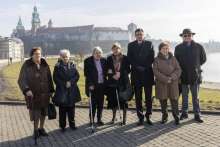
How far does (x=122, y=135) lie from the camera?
28.2 feet

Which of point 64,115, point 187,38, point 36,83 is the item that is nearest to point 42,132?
point 64,115

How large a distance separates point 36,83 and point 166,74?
3.17 meters

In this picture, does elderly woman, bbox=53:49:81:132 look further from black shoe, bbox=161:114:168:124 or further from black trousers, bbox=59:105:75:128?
black shoe, bbox=161:114:168:124

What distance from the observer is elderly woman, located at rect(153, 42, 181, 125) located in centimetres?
964

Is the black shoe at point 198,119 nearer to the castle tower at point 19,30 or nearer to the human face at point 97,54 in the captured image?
the human face at point 97,54

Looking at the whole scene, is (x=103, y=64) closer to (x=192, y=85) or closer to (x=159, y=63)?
(x=159, y=63)

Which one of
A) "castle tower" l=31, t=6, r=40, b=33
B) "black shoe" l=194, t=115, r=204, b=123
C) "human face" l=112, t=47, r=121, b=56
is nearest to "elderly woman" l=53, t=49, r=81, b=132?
"human face" l=112, t=47, r=121, b=56

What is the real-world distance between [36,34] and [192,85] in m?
161

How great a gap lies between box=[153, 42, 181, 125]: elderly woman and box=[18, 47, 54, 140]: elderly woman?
270cm

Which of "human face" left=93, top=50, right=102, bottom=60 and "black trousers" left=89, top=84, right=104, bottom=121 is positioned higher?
"human face" left=93, top=50, right=102, bottom=60

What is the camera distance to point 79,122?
10.3 m

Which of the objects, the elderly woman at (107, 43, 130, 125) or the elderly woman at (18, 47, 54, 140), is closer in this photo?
the elderly woman at (18, 47, 54, 140)

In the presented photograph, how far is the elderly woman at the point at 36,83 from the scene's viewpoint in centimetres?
850

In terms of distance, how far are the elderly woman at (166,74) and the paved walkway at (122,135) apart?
0.69 metres
